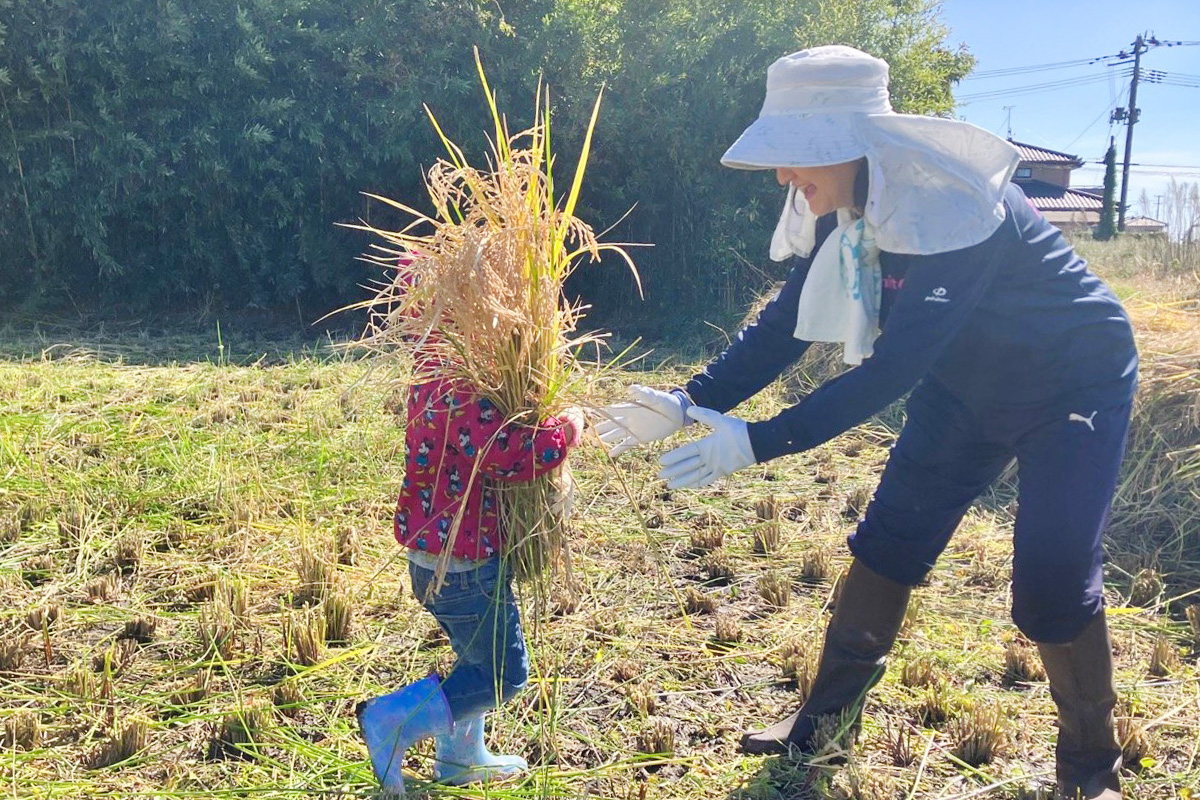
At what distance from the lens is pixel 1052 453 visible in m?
2.05

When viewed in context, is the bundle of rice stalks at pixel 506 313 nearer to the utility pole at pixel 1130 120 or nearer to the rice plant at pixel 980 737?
the rice plant at pixel 980 737

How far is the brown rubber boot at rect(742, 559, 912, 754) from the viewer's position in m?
2.36

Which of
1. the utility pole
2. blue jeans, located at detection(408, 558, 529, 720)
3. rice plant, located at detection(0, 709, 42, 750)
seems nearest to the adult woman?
blue jeans, located at detection(408, 558, 529, 720)

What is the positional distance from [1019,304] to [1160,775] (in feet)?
3.98

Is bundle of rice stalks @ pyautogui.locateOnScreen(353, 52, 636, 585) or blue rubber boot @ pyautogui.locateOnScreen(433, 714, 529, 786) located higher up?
bundle of rice stalks @ pyautogui.locateOnScreen(353, 52, 636, 585)

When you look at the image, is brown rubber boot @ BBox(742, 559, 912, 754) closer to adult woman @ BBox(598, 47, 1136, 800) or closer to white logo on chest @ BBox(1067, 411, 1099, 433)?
adult woman @ BBox(598, 47, 1136, 800)

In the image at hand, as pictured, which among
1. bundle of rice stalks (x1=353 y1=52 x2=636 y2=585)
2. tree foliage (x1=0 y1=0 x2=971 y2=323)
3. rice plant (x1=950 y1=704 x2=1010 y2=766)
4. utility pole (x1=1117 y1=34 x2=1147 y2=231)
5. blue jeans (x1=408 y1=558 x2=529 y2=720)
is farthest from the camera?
utility pole (x1=1117 y1=34 x2=1147 y2=231)

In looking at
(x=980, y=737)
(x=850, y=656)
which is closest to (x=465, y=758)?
(x=850, y=656)

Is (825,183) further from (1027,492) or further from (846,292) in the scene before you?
(1027,492)

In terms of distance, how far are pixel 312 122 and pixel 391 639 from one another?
20.3 feet

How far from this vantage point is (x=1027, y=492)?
2.09 meters

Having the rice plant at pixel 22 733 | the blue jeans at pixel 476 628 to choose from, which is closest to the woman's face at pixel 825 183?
the blue jeans at pixel 476 628

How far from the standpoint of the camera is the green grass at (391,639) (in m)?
2.25

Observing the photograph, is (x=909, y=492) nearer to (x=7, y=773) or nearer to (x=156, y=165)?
(x=7, y=773)
